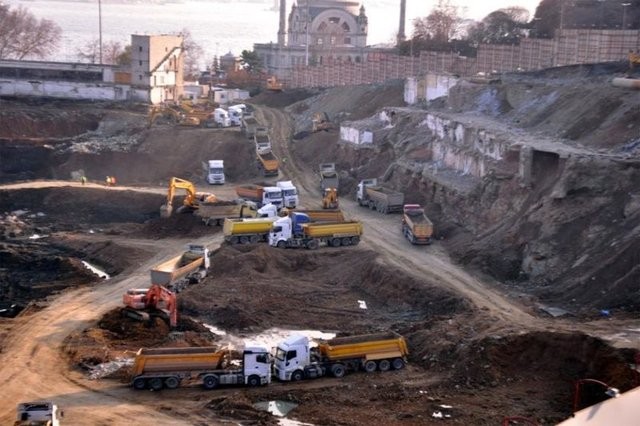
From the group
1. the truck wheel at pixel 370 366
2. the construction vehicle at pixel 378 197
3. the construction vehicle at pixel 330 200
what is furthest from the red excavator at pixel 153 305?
the construction vehicle at pixel 378 197

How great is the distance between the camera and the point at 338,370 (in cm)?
2614

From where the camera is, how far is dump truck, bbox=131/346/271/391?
2534cm

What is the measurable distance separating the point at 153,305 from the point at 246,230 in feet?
29.1

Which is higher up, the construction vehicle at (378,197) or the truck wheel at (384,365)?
the construction vehicle at (378,197)

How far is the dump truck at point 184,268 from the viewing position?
33.9 meters

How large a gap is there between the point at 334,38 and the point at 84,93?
3643 centimetres

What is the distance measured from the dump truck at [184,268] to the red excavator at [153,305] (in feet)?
9.23

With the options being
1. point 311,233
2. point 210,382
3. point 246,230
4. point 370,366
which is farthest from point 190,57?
point 210,382

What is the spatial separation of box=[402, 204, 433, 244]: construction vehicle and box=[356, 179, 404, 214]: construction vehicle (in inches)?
129

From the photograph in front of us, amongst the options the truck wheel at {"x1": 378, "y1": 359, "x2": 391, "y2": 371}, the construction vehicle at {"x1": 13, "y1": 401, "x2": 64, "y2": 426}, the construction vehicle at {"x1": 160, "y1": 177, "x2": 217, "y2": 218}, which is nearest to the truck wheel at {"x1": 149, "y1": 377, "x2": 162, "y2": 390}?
the construction vehicle at {"x1": 13, "y1": 401, "x2": 64, "y2": 426}

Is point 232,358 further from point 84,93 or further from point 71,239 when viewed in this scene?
point 84,93

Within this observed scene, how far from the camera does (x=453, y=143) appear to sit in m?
46.2

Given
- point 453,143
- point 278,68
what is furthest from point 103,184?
point 278,68

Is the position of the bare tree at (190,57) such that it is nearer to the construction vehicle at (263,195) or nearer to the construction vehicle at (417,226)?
the construction vehicle at (263,195)
